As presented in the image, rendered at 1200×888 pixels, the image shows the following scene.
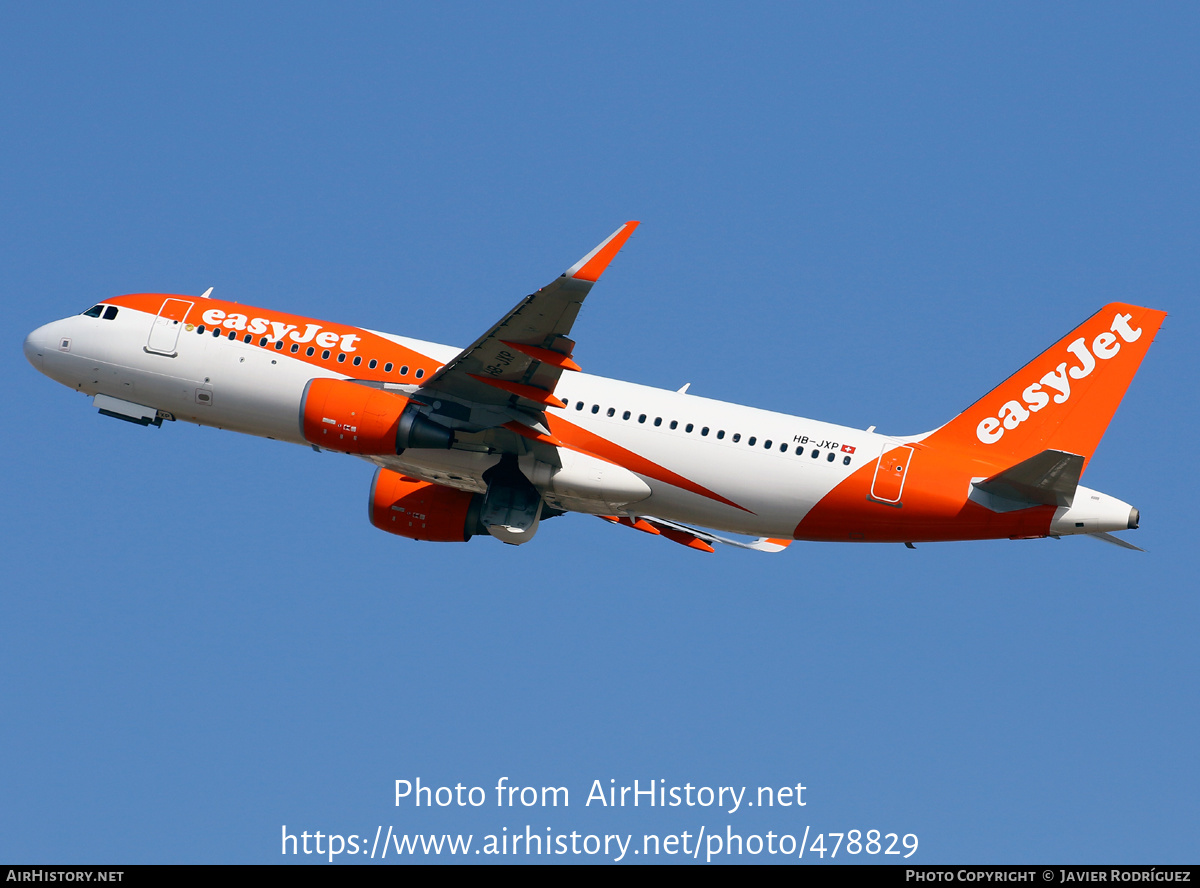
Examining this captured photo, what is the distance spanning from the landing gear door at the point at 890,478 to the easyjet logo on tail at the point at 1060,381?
8.04ft

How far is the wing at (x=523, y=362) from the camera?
29391 millimetres

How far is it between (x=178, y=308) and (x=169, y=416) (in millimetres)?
3115

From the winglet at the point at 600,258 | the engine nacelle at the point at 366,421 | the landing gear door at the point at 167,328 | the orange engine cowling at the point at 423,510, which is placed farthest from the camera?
the orange engine cowling at the point at 423,510

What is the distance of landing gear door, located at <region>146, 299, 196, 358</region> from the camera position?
3603cm

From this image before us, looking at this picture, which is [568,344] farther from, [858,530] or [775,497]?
[858,530]

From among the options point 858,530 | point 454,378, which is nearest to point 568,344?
point 454,378

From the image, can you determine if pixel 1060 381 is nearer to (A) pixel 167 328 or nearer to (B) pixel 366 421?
(B) pixel 366 421

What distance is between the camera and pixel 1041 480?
3147 centimetres

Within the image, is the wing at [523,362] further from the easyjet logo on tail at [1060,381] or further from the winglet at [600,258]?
the easyjet logo on tail at [1060,381]

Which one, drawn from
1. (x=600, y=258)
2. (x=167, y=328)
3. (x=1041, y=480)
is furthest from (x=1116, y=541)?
(x=167, y=328)

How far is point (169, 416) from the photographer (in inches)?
1439

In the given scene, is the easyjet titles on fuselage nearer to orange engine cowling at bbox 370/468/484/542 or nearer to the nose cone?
orange engine cowling at bbox 370/468/484/542

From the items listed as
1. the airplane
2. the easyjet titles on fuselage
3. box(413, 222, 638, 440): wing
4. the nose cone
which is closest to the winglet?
box(413, 222, 638, 440): wing

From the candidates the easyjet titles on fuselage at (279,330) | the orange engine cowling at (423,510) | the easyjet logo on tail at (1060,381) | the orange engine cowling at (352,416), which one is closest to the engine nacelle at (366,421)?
the orange engine cowling at (352,416)
